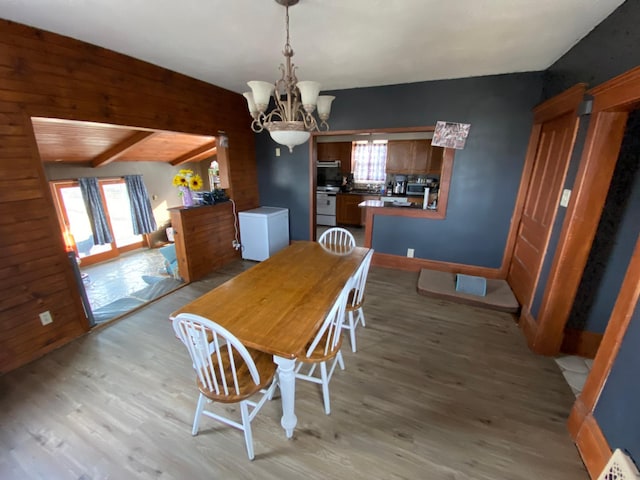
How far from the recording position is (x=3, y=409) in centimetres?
166

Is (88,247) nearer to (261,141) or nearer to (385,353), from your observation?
(261,141)

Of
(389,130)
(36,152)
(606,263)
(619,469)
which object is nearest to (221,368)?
(619,469)

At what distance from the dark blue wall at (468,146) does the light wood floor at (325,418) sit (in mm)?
1403


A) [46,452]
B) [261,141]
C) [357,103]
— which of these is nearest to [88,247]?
[261,141]

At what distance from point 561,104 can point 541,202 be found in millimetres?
869

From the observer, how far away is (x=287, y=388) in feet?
4.44

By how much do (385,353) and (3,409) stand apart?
8.59ft

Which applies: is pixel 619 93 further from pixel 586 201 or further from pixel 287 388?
pixel 287 388

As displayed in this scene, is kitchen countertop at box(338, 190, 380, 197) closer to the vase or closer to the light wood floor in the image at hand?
the vase

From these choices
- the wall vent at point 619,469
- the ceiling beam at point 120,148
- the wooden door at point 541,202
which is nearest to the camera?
the wall vent at point 619,469

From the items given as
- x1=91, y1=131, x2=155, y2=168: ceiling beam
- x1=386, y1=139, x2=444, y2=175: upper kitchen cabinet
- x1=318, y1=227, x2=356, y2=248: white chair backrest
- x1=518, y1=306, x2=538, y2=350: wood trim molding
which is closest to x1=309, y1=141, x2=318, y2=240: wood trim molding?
x1=318, y1=227, x2=356, y2=248: white chair backrest

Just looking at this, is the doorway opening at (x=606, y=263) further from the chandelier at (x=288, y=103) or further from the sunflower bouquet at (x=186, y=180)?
the sunflower bouquet at (x=186, y=180)

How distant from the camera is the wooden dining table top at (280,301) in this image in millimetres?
1257

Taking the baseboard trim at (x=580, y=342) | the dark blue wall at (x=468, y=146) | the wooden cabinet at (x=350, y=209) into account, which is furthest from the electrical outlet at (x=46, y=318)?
the wooden cabinet at (x=350, y=209)
